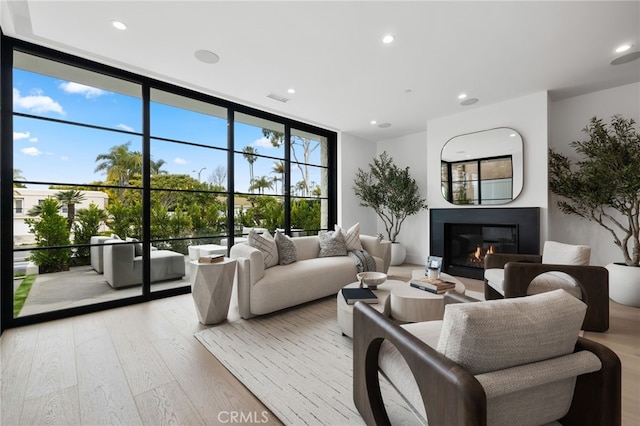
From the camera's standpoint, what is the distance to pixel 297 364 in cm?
195

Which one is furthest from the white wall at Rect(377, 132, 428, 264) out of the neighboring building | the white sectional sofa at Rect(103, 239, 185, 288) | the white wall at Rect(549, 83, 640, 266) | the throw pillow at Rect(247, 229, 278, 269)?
the neighboring building

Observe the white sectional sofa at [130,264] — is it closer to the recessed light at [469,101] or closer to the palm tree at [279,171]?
the palm tree at [279,171]

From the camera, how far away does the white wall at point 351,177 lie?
561 cm

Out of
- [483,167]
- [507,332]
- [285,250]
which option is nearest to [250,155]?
[285,250]

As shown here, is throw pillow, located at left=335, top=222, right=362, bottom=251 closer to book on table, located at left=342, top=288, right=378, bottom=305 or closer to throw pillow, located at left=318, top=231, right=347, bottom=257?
throw pillow, located at left=318, top=231, right=347, bottom=257

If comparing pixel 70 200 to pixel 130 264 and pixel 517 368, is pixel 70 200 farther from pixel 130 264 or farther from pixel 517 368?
pixel 517 368

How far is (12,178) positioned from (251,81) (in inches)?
103

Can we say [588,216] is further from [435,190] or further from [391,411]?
[391,411]

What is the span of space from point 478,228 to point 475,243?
260 mm

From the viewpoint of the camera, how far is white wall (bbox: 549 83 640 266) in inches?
141

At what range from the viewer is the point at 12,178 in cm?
258

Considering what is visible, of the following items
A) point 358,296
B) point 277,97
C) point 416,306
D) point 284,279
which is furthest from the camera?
point 277,97

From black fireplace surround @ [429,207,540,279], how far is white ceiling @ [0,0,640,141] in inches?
67.6

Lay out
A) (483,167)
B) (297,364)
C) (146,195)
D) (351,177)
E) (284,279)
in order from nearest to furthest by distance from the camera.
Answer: (297,364), (284,279), (146,195), (483,167), (351,177)
